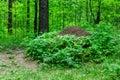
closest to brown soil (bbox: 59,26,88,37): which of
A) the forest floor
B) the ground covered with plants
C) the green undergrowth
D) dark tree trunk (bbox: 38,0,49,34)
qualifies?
the ground covered with plants

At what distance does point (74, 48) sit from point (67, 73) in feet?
6.18

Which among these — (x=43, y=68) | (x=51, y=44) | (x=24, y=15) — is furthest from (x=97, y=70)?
(x=24, y=15)

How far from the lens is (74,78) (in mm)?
8156

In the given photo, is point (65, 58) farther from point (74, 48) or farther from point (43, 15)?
point (43, 15)

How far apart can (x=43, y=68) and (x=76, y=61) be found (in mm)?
1174

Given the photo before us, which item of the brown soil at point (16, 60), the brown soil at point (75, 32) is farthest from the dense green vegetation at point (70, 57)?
the brown soil at point (75, 32)

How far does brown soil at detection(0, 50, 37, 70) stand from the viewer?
10625mm

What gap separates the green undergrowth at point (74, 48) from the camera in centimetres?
1030

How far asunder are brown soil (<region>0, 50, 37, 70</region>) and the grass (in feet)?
1.22

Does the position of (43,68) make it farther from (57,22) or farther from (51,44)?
(57,22)

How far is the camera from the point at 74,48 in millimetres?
10719

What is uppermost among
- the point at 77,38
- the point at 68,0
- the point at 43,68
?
the point at 68,0

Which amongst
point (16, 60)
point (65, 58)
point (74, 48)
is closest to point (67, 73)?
point (65, 58)

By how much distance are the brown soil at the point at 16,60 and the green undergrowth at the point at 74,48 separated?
0.30m
